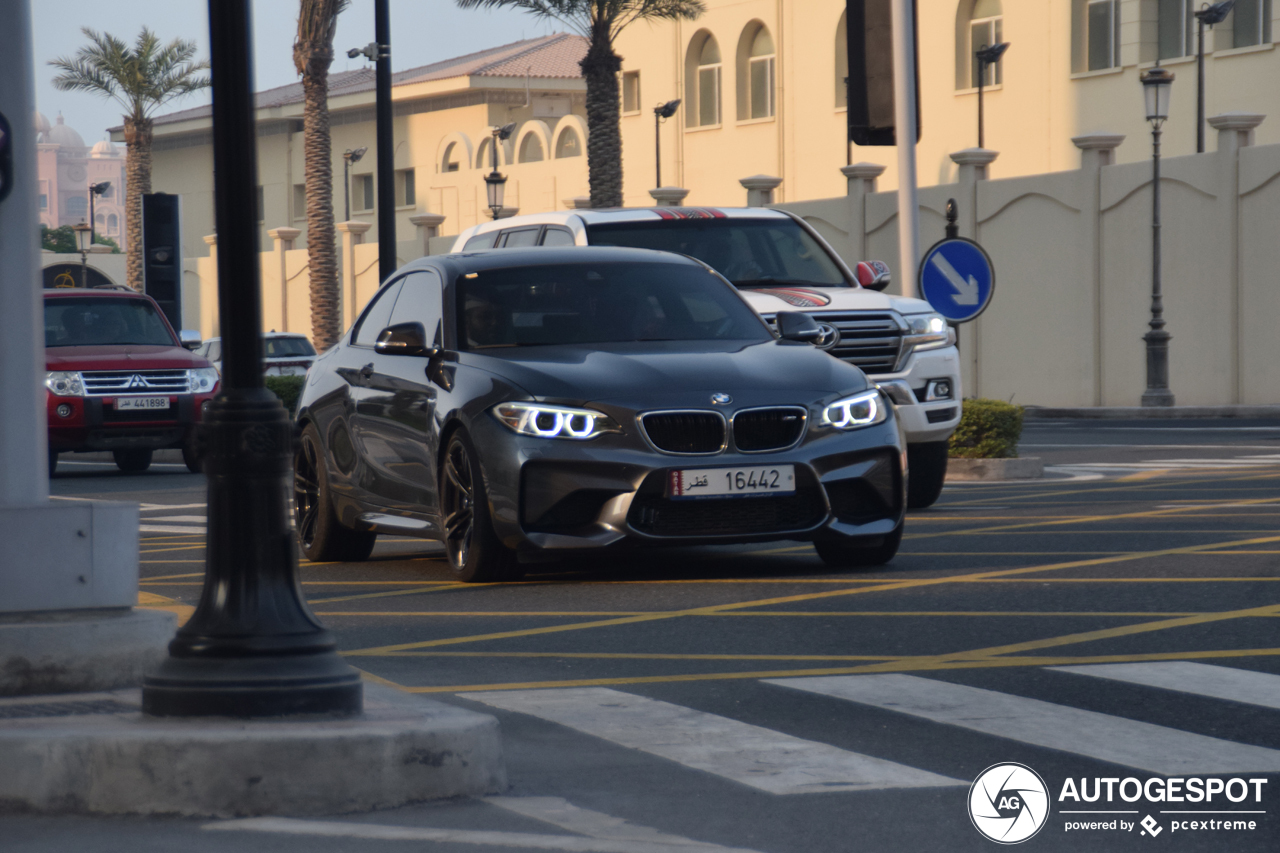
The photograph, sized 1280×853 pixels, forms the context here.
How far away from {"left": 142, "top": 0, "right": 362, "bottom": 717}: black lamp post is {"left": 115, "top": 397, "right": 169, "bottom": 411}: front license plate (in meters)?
15.2

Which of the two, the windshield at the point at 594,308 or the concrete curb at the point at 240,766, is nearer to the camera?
the concrete curb at the point at 240,766

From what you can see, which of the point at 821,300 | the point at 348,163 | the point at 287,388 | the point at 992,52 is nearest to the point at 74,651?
the point at 821,300

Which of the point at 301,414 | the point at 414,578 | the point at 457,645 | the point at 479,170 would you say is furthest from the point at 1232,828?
the point at 479,170

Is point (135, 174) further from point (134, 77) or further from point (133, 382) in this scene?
point (133, 382)

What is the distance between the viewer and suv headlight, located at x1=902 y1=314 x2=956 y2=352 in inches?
519

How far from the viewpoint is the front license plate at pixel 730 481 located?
8.94 metres

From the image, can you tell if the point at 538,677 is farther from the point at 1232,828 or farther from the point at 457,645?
the point at 1232,828

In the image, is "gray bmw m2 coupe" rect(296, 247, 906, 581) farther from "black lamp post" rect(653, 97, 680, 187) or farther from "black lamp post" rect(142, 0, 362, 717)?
"black lamp post" rect(653, 97, 680, 187)

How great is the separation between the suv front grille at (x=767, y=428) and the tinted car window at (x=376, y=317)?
2.75 m

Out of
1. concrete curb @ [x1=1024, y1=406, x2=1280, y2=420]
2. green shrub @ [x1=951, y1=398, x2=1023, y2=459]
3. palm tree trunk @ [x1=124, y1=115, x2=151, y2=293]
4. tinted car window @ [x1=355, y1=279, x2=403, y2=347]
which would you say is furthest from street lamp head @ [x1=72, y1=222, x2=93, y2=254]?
tinted car window @ [x1=355, y1=279, x2=403, y2=347]

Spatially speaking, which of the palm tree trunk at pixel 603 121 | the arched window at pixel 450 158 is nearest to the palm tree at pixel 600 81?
the palm tree trunk at pixel 603 121

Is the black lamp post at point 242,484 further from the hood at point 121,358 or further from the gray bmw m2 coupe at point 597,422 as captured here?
the hood at point 121,358

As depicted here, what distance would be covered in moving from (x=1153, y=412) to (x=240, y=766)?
2814 centimetres

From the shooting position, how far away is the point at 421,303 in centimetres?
1073
